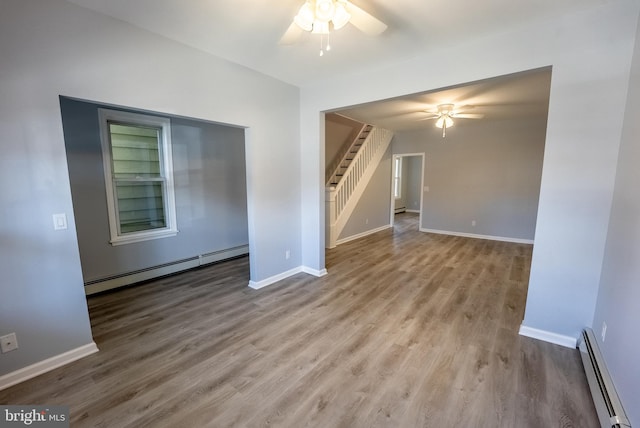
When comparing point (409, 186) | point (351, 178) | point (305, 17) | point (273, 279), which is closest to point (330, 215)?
point (351, 178)

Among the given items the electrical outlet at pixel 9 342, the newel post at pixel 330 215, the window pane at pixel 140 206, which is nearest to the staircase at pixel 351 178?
the newel post at pixel 330 215

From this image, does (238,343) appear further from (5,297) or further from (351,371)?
(5,297)

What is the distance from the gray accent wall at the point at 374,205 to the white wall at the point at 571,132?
12.9 feet

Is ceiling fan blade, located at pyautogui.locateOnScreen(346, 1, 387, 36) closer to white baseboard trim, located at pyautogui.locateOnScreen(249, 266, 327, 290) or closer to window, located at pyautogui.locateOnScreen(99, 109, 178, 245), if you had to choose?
white baseboard trim, located at pyautogui.locateOnScreen(249, 266, 327, 290)

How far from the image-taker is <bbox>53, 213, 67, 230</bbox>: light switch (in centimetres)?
196

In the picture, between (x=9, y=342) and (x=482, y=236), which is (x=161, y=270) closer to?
(x=9, y=342)

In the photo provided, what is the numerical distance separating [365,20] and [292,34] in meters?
0.53

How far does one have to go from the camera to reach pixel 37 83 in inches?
71.7

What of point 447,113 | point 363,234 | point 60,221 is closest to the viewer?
point 60,221

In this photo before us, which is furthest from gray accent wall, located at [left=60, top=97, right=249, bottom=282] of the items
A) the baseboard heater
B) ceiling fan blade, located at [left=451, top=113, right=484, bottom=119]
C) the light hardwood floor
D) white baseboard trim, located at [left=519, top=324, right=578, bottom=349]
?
the baseboard heater

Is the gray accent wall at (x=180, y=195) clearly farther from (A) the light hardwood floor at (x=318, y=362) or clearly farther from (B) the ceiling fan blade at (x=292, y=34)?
(B) the ceiling fan blade at (x=292, y=34)

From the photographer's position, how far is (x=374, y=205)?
6953mm

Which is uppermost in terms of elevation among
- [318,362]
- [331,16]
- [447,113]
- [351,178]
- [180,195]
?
[447,113]

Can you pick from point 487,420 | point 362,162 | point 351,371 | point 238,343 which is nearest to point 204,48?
point 238,343
